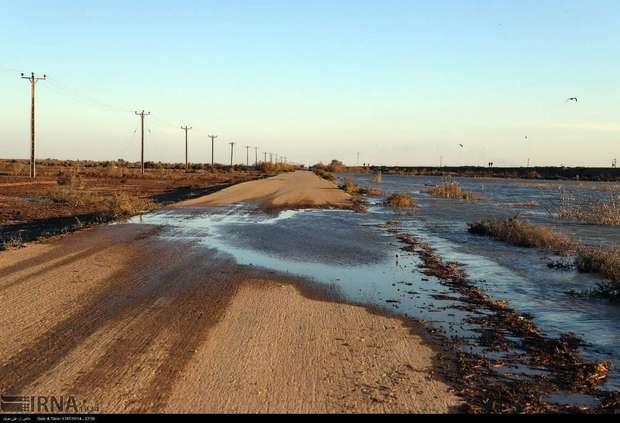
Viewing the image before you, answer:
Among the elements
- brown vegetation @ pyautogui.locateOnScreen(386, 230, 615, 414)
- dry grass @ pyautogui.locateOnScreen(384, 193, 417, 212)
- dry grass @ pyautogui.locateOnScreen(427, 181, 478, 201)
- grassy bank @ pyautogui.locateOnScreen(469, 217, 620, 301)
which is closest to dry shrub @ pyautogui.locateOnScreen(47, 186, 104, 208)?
dry grass @ pyautogui.locateOnScreen(384, 193, 417, 212)

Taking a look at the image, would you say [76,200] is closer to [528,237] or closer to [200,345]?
[528,237]

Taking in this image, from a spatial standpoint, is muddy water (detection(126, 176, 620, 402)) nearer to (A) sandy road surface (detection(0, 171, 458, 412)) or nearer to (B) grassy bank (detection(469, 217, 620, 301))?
(B) grassy bank (detection(469, 217, 620, 301))

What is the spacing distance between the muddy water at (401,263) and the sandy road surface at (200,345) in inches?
50.8

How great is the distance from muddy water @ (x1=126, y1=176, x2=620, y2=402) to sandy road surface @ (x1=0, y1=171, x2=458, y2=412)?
129cm

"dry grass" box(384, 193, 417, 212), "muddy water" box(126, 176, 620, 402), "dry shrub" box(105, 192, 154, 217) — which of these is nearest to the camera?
"muddy water" box(126, 176, 620, 402)

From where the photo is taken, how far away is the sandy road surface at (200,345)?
5109mm

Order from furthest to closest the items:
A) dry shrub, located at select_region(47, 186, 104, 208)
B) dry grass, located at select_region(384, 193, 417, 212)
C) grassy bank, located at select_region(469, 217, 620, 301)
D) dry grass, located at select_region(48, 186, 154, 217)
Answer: dry grass, located at select_region(384, 193, 417, 212) < dry shrub, located at select_region(47, 186, 104, 208) < dry grass, located at select_region(48, 186, 154, 217) < grassy bank, located at select_region(469, 217, 620, 301)

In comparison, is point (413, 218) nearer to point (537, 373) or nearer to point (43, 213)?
point (43, 213)

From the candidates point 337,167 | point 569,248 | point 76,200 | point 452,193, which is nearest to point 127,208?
point 76,200

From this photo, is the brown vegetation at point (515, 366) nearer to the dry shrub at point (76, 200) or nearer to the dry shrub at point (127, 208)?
the dry shrub at point (127, 208)

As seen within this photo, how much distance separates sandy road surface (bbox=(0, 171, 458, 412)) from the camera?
511 cm

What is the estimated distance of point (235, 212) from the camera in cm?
2591
